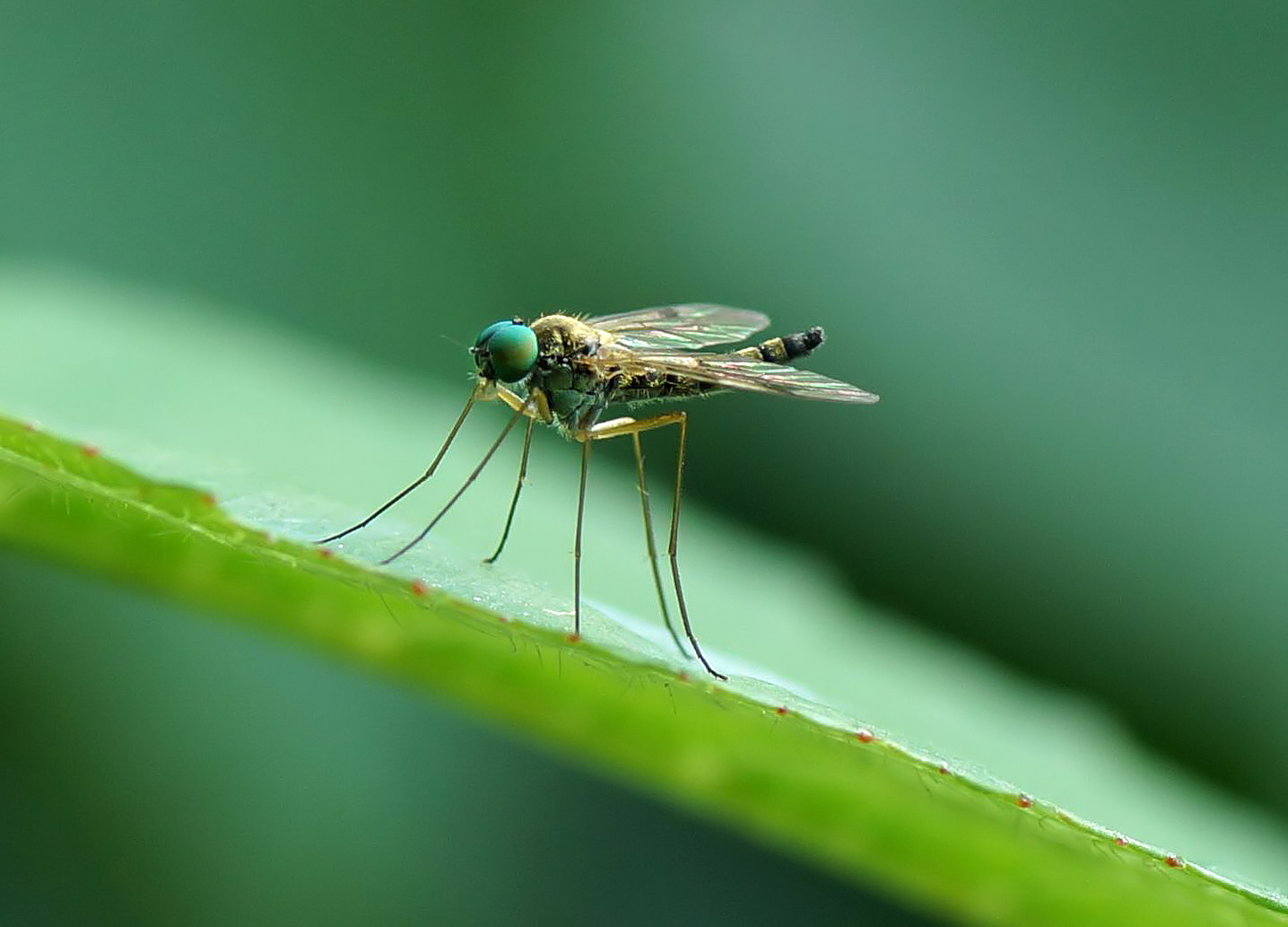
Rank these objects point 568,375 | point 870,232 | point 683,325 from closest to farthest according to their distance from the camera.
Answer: point 568,375 < point 683,325 < point 870,232

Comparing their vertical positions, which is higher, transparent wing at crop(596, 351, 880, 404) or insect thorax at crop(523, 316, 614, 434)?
transparent wing at crop(596, 351, 880, 404)

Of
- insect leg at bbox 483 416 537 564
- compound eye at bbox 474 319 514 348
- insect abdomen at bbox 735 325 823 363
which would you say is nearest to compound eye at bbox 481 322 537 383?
compound eye at bbox 474 319 514 348

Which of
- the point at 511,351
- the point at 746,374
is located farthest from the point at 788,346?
the point at 511,351

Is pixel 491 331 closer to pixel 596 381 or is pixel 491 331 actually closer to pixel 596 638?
pixel 596 381

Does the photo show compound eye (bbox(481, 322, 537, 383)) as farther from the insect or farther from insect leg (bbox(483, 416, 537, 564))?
insect leg (bbox(483, 416, 537, 564))

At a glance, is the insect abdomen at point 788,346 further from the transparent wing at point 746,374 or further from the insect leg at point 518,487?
the insect leg at point 518,487

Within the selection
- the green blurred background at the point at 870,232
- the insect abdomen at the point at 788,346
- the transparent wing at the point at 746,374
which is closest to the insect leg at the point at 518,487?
the transparent wing at the point at 746,374
